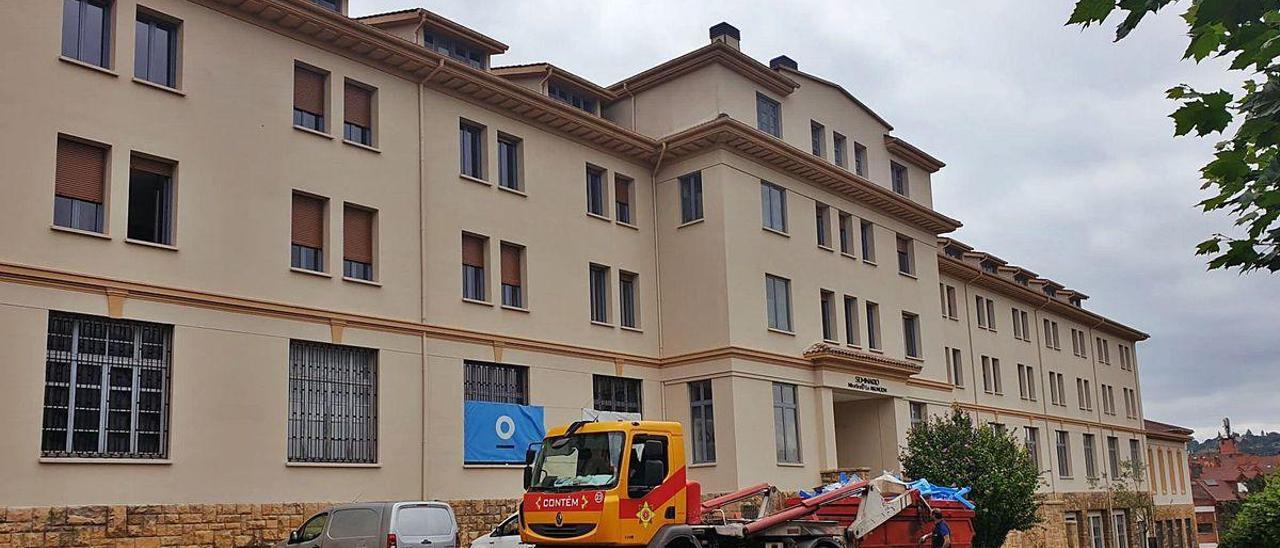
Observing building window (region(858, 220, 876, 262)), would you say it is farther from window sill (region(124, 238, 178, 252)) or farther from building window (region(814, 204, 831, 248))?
window sill (region(124, 238, 178, 252))

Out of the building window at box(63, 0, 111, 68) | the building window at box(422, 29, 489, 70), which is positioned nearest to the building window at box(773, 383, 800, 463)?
the building window at box(422, 29, 489, 70)

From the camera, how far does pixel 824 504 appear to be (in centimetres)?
1947

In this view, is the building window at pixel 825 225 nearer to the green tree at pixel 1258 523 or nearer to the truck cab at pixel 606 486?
the truck cab at pixel 606 486

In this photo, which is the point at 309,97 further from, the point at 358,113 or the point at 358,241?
the point at 358,241

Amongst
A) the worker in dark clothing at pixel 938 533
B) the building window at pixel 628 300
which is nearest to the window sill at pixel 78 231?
the building window at pixel 628 300

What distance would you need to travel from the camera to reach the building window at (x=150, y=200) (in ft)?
68.2

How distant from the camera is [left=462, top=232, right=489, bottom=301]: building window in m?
26.8

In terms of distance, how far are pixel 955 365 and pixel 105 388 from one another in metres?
34.1

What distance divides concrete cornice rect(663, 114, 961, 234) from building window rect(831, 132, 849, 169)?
607mm

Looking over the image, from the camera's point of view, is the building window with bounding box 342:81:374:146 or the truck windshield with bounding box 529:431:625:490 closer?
the truck windshield with bounding box 529:431:625:490

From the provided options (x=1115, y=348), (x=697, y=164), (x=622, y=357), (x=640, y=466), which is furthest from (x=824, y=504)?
(x=1115, y=348)

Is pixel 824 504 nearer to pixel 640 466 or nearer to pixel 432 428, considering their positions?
pixel 640 466

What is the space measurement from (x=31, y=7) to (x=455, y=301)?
1031cm

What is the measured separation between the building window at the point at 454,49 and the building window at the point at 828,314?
12.2 meters
